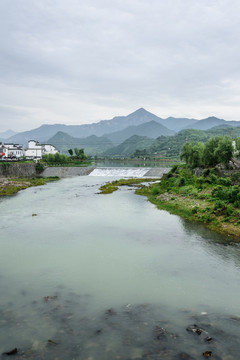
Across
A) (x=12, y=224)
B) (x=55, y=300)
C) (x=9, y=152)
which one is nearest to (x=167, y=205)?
(x=12, y=224)

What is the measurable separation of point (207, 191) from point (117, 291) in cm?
2441

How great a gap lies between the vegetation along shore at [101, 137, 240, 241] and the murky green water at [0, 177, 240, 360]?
9.06 ft

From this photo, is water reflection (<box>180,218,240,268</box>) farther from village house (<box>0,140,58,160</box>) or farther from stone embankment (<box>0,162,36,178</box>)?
village house (<box>0,140,58,160</box>)

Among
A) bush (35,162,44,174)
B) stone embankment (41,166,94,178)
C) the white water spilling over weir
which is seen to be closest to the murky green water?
the white water spilling over weir

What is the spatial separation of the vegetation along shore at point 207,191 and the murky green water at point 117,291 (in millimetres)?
2762

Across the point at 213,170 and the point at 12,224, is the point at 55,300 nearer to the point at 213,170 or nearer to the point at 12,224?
the point at 12,224

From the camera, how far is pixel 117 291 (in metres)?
14.0

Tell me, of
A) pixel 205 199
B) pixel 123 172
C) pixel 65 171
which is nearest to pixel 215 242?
pixel 205 199

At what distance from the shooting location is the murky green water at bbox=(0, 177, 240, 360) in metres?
10.1

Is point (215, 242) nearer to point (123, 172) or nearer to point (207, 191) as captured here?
point (207, 191)

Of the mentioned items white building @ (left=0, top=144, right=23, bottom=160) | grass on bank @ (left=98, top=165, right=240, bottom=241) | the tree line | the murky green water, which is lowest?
the murky green water

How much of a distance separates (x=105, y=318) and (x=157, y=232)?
12.6 meters

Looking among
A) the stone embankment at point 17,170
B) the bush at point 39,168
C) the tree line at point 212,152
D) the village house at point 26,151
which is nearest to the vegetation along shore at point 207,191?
the tree line at point 212,152

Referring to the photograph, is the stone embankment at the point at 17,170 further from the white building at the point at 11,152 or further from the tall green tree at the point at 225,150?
the tall green tree at the point at 225,150
